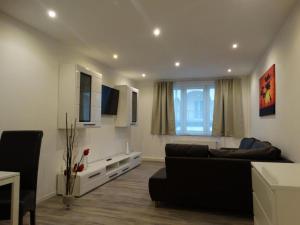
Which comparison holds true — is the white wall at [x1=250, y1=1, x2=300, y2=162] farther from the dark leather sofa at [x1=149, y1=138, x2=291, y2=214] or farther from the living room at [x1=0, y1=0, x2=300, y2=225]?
the dark leather sofa at [x1=149, y1=138, x2=291, y2=214]

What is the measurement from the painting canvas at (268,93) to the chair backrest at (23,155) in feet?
11.0

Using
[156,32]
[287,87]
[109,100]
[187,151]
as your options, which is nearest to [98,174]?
[109,100]

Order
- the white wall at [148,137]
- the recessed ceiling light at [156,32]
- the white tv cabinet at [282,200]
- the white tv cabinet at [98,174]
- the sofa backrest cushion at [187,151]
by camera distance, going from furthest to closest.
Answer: the white wall at [148,137] → the white tv cabinet at [98,174] → the recessed ceiling light at [156,32] → the sofa backrest cushion at [187,151] → the white tv cabinet at [282,200]

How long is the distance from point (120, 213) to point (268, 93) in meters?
3.06

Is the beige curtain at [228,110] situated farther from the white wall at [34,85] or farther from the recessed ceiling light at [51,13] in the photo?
the recessed ceiling light at [51,13]

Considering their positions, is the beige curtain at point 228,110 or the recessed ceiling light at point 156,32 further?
the beige curtain at point 228,110

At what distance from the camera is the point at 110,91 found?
5.50 metres

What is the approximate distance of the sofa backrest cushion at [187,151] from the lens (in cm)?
309

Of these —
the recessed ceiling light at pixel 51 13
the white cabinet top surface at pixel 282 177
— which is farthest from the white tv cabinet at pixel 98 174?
the white cabinet top surface at pixel 282 177

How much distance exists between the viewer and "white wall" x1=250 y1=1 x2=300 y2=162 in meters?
2.66

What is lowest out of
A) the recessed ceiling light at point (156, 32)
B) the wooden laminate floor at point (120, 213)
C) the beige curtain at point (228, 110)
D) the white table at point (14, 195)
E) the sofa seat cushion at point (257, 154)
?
the wooden laminate floor at point (120, 213)

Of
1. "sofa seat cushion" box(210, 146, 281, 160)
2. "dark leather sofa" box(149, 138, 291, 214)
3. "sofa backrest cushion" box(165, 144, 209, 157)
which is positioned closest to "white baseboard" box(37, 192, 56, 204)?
"dark leather sofa" box(149, 138, 291, 214)

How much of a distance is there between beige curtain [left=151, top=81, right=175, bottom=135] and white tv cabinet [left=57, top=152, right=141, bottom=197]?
1.53 meters

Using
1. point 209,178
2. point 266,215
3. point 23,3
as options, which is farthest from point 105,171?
point 266,215
